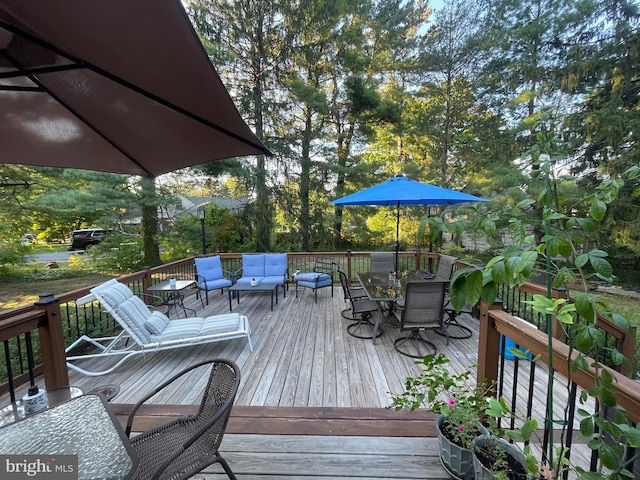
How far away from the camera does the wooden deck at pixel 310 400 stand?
5.38 ft

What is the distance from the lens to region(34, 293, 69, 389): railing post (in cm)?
201

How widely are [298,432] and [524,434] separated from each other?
4.64 ft

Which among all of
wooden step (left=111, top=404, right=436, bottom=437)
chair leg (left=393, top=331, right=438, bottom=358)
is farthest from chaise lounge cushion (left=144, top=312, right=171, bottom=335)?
chair leg (left=393, top=331, right=438, bottom=358)

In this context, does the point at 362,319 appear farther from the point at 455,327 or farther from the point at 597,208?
the point at 597,208

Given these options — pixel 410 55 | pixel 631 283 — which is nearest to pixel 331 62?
pixel 410 55

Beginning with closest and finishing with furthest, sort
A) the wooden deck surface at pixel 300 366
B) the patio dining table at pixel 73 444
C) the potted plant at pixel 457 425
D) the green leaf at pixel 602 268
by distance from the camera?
1. the green leaf at pixel 602 268
2. the patio dining table at pixel 73 444
3. the potted plant at pixel 457 425
4. the wooden deck surface at pixel 300 366

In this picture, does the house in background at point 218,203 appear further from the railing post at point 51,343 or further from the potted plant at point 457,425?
the potted plant at point 457,425

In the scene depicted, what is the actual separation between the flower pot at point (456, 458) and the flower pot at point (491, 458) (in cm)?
5

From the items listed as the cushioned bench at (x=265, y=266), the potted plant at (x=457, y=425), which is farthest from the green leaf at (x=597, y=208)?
the cushioned bench at (x=265, y=266)

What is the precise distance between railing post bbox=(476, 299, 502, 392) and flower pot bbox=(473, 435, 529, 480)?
0.49 metres

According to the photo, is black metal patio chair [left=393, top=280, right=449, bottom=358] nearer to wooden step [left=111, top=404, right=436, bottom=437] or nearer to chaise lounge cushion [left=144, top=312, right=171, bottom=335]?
wooden step [left=111, top=404, right=436, bottom=437]

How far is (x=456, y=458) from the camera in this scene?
1474 millimetres

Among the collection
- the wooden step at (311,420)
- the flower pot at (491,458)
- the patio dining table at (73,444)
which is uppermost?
the patio dining table at (73,444)

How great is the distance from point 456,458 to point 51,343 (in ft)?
9.44
